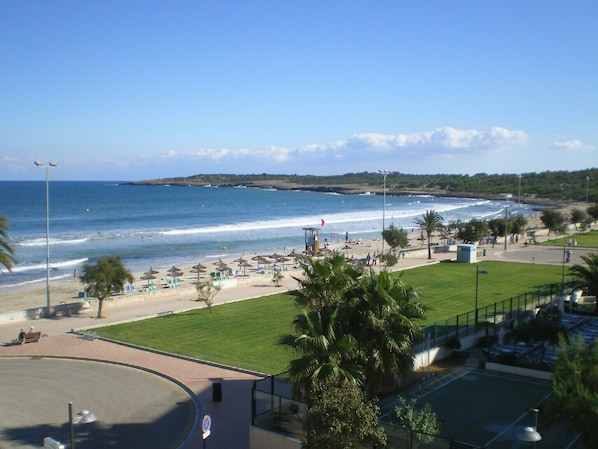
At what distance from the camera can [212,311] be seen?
2842cm

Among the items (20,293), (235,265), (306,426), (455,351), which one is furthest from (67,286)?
(306,426)

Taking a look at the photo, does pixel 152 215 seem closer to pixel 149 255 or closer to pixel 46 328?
pixel 149 255

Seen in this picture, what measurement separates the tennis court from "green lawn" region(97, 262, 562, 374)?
12.2 ft

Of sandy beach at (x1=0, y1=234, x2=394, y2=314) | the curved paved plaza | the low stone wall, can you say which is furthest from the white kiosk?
the curved paved plaza

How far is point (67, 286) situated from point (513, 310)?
31278 mm

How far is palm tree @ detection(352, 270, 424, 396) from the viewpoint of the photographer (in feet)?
42.1

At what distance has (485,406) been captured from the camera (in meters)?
16.0

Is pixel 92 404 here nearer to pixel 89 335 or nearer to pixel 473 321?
pixel 89 335

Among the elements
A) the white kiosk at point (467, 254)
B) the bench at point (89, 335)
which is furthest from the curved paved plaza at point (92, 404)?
the white kiosk at point (467, 254)

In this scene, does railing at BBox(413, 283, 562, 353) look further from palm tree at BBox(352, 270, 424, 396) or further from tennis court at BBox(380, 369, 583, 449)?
palm tree at BBox(352, 270, 424, 396)

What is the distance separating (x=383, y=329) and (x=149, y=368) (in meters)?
9.70

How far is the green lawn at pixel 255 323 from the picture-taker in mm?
21094

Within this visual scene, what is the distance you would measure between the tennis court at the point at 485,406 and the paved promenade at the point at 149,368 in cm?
415

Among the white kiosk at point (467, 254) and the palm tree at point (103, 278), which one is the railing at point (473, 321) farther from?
the white kiosk at point (467, 254)
